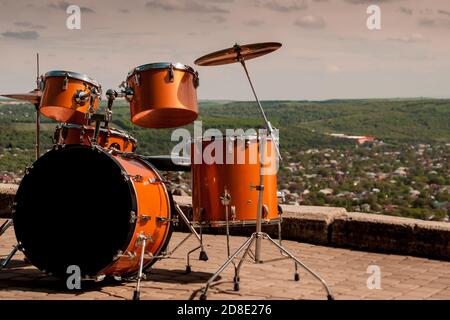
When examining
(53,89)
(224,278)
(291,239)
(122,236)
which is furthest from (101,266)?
(291,239)

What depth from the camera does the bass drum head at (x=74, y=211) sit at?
6164 mm

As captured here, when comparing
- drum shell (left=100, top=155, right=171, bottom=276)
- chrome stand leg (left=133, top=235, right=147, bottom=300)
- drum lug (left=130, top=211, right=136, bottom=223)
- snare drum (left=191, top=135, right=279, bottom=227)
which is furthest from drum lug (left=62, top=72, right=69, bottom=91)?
chrome stand leg (left=133, top=235, right=147, bottom=300)

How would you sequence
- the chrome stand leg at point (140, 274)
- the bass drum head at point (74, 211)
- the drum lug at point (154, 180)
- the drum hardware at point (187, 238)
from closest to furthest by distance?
the chrome stand leg at point (140, 274) < the bass drum head at point (74, 211) < the drum lug at point (154, 180) < the drum hardware at point (187, 238)

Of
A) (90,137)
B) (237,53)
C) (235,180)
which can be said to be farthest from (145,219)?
(237,53)

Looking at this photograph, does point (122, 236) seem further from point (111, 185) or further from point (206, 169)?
point (206, 169)

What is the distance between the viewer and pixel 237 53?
6242 mm

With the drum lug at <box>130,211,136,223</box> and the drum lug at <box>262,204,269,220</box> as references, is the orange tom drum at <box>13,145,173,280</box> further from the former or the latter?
the drum lug at <box>262,204,269,220</box>

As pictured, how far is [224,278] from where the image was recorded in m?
6.78

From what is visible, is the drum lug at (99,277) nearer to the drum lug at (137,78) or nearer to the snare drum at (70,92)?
the snare drum at (70,92)

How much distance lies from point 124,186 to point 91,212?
0.38 m

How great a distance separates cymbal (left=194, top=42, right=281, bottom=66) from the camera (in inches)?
239

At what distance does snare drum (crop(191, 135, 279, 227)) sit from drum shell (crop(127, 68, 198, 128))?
38cm

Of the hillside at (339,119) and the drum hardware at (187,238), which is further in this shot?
the hillside at (339,119)
